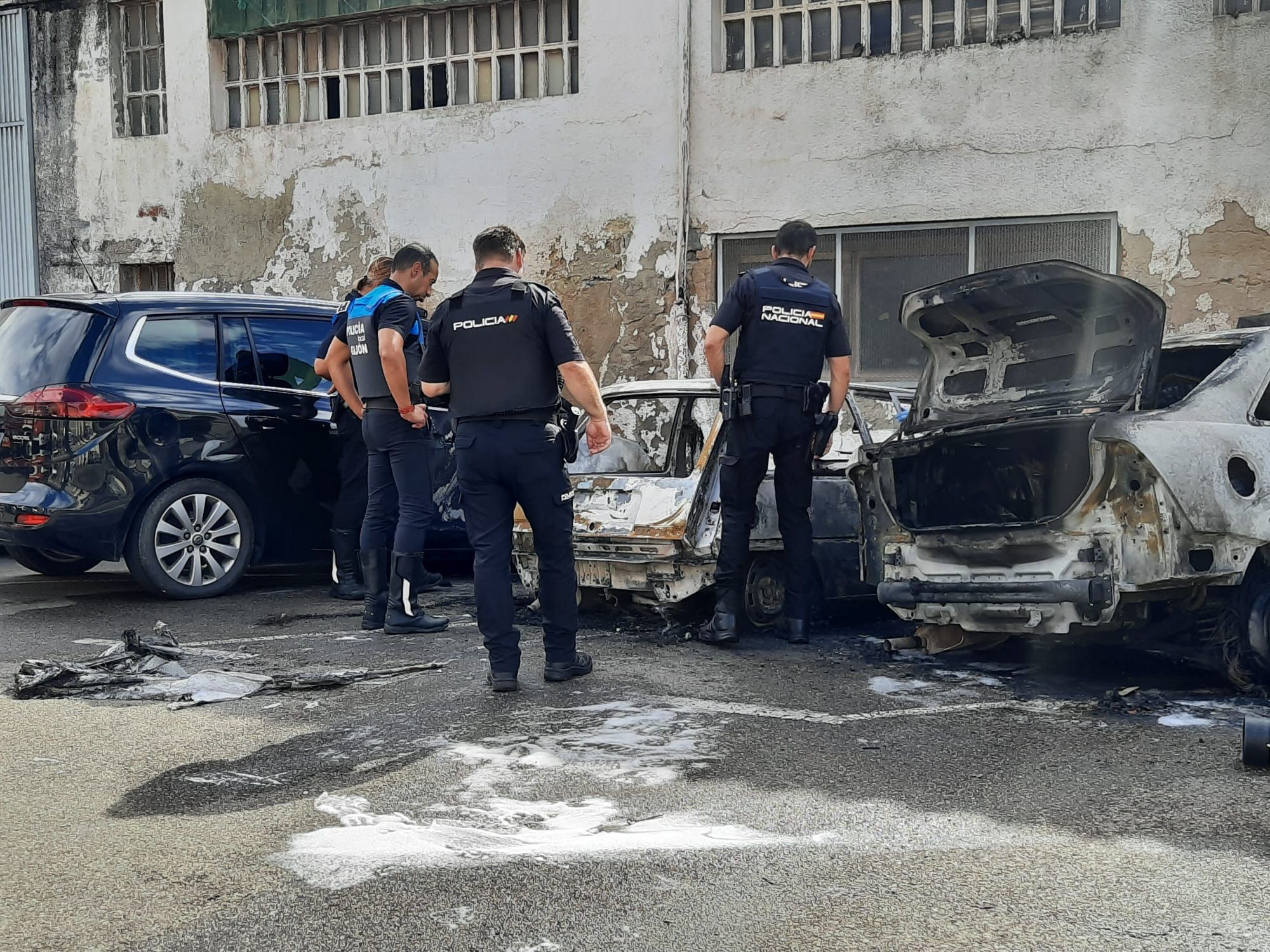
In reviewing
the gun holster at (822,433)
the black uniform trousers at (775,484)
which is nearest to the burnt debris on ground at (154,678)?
the black uniform trousers at (775,484)

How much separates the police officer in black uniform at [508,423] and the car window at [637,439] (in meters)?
1.80

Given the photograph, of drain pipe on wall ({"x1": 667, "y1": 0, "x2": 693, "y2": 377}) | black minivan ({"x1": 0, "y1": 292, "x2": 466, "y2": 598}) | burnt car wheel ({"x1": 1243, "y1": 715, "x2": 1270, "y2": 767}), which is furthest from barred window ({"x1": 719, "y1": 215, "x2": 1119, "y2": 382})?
burnt car wheel ({"x1": 1243, "y1": 715, "x2": 1270, "y2": 767})

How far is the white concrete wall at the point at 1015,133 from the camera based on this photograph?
412 inches

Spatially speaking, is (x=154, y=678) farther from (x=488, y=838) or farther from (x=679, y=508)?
(x=488, y=838)

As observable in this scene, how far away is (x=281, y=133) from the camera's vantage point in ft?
47.2

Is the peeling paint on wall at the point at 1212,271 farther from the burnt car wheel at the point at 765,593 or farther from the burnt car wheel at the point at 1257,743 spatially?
the burnt car wheel at the point at 1257,743

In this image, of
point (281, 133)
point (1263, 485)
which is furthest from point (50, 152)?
point (1263, 485)

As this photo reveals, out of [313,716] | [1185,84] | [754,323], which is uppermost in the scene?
[1185,84]

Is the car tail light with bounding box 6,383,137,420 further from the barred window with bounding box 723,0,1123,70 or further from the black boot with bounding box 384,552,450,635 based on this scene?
the barred window with bounding box 723,0,1123,70

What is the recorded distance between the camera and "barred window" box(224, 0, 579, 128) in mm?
13180

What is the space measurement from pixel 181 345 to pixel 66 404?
31.5 inches

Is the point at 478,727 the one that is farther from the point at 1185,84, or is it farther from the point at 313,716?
the point at 1185,84

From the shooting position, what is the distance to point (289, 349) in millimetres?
8836

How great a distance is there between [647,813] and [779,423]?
10.0 ft
